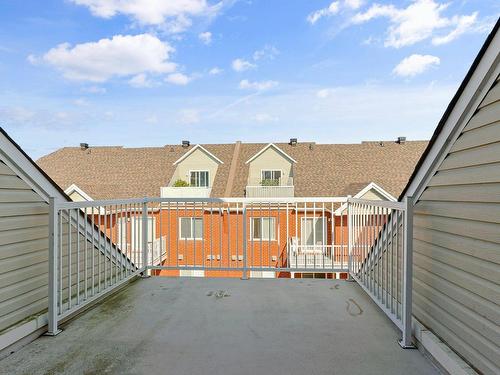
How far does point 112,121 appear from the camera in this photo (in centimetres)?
1306

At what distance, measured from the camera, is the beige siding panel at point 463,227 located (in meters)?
1.46

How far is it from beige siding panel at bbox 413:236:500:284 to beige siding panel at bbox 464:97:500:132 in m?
0.68

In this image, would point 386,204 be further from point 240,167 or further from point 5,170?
point 240,167

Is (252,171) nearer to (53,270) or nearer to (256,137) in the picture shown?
(256,137)

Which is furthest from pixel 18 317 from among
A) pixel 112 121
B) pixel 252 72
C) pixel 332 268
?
pixel 252 72

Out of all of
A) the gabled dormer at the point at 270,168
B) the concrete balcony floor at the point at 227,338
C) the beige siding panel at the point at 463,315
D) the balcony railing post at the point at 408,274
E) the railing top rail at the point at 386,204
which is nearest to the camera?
the beige siding panel at the point at 463,315

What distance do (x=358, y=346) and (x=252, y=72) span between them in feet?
48.9

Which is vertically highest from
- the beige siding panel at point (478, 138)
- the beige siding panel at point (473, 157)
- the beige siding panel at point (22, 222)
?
the beige siding panel at point (478, 138)

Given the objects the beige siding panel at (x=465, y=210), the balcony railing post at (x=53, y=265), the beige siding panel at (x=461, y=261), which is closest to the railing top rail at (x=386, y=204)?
the beige siding panel at (x=465, y=210)

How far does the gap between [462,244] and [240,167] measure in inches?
542

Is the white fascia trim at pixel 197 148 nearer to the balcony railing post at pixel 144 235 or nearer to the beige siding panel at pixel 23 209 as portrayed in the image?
the balcony railing post at pixel 144 235

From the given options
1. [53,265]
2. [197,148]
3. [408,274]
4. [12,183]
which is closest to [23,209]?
[12,183]

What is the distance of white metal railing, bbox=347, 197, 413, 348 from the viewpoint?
199cm

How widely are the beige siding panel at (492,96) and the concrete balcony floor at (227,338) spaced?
4.76 ft
